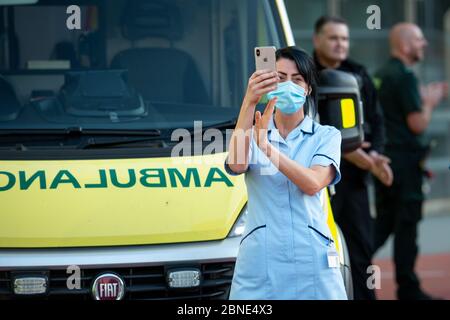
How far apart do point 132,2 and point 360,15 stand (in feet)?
22.5

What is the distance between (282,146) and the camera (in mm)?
4340

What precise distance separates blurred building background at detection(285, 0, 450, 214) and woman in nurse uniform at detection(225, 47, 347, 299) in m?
7.51

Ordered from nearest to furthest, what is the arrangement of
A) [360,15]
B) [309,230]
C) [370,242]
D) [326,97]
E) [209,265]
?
[309,230] → [209,265] → [326,97] → [370,242] → [360,15]

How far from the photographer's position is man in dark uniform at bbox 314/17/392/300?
713 centimetres

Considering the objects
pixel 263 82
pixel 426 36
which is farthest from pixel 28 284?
pixel 426 36

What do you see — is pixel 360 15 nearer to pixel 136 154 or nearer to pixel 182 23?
pixel 182 23

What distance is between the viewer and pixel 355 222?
7156mm

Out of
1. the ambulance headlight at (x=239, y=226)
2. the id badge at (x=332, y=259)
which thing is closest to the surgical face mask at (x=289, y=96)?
the id badge at (x=332, y=259)

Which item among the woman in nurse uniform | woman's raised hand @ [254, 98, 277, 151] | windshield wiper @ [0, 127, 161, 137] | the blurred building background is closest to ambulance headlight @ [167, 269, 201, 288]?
the woman in nurse uniform

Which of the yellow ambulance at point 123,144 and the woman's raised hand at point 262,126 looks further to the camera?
the yellow ambulance at point 123,144

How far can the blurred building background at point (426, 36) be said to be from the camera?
12008 mm

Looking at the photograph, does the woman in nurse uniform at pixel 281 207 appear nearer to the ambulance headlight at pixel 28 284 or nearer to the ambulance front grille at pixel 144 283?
the ambulance front grille at pixel 144 283

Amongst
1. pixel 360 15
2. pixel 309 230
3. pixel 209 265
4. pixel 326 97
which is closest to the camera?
pixel 309 230
